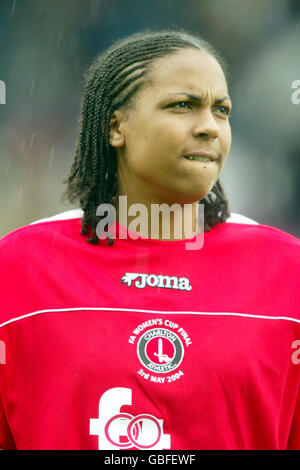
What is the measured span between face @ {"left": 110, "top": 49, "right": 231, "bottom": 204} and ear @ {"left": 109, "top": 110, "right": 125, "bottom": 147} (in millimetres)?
33

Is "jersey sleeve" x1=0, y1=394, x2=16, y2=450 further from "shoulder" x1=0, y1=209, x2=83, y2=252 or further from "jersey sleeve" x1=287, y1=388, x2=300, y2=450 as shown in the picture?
"jersey sleeve" x1=287, y1=388, x2=300, y2=450

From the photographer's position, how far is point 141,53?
2244mm

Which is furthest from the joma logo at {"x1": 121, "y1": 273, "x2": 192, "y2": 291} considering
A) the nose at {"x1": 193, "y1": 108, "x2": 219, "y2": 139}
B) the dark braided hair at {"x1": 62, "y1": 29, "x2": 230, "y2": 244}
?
the nose at {"x1": 193, "y1": 108, "x2": 219, "y2": 139}

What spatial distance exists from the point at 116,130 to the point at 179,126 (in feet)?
1.02

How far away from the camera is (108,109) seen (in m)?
2.31

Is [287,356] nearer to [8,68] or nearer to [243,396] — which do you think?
[243,396]

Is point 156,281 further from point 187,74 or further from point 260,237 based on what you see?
point 187,74

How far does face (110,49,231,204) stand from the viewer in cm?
210

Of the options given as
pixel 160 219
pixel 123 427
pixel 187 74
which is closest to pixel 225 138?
pixel 187 74
